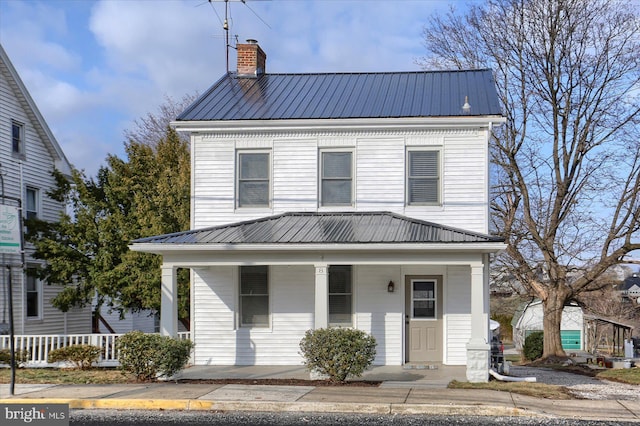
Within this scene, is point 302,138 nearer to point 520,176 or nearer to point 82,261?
point 82,261

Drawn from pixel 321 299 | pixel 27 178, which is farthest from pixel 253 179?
pixel 27 178

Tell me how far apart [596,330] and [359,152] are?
31.4 m

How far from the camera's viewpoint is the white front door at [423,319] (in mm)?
17688

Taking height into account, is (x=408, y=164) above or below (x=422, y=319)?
above

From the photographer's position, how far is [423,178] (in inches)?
709

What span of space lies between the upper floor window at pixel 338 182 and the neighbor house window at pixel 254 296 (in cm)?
229

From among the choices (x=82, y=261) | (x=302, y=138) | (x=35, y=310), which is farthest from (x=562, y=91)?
(x=35, y=310)

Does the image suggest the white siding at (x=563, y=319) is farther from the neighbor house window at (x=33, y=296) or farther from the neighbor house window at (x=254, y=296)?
the neighbor house window at (x=254, y=296)

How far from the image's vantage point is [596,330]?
44.3 meters

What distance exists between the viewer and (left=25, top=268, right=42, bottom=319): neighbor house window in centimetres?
2481

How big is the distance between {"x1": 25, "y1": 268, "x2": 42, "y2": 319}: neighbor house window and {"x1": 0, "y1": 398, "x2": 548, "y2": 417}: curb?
13.0 m

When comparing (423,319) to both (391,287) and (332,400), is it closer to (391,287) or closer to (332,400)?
(391,287)

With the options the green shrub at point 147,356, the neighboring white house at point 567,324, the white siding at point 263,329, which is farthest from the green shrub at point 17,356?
the neighboring white house at point 567,324

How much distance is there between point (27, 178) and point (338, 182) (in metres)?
12.4
